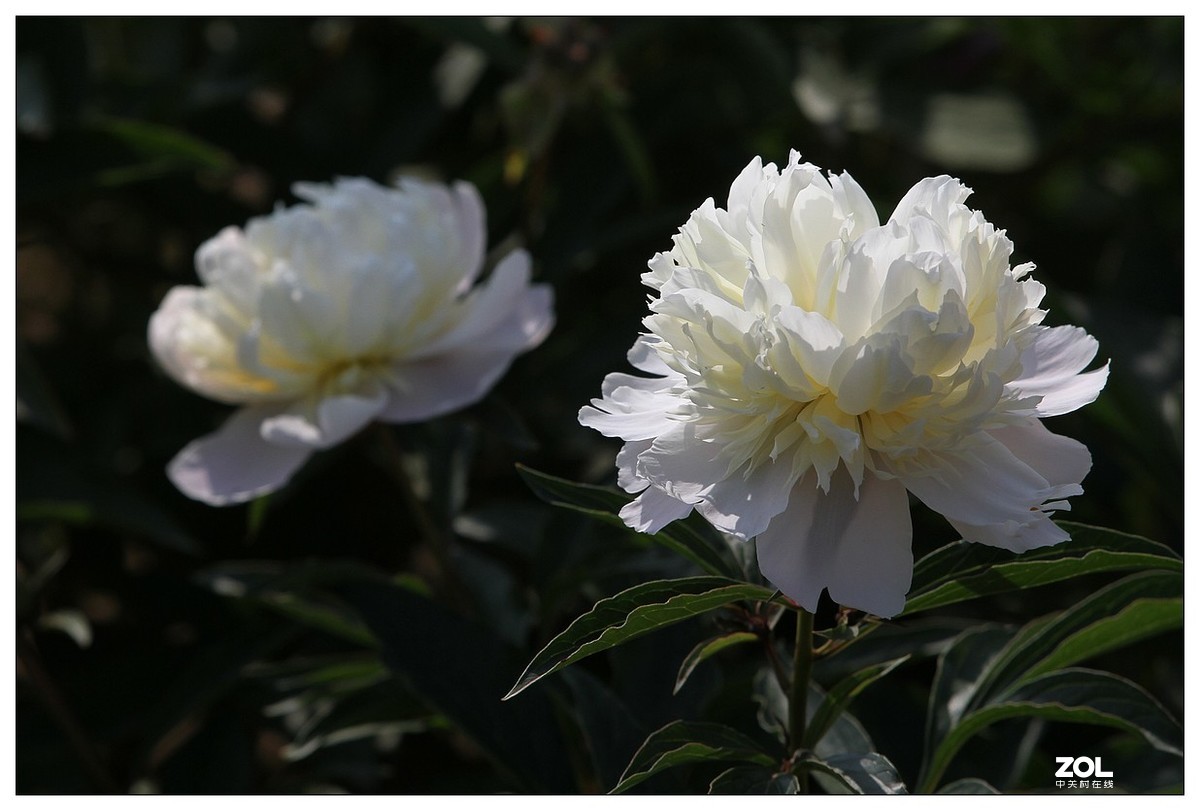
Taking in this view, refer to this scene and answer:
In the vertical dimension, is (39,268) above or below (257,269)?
above

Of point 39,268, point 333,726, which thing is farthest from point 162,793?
point 39,268

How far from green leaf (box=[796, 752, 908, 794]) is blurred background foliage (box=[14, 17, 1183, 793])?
177 mm

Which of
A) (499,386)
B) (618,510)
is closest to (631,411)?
(618,510)

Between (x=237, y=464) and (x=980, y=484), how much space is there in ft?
2.28

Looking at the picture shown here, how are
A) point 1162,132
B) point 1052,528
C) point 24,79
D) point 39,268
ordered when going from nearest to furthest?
point 1052,528
point 24,79
point 1162,132
point 39,268

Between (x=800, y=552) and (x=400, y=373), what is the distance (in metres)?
0.54

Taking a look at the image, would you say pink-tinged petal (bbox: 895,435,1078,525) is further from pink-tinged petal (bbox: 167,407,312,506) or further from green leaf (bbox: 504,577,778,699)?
pink-tinged petal (bbox: 167,407,312,506)

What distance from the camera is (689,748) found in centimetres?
68

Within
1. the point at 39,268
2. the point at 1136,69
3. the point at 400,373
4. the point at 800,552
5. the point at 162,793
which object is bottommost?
the point at 162,793

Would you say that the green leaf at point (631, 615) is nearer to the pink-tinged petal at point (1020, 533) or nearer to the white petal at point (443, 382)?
the pink-tinged petal at point (1020, 533)

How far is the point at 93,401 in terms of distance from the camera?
5.00ft

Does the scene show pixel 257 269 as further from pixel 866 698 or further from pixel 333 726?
pixel 866 698

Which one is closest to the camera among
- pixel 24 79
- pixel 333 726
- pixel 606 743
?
pixel 606 743

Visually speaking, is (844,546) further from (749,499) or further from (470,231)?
(470,231)
